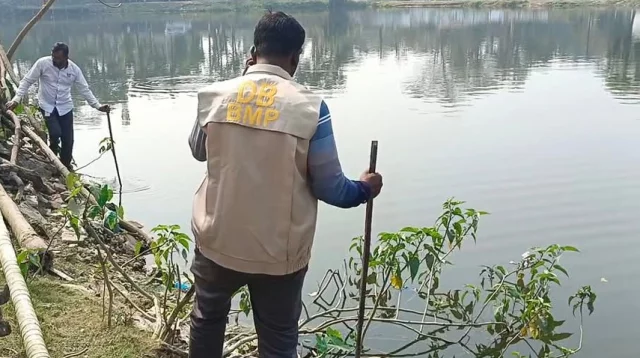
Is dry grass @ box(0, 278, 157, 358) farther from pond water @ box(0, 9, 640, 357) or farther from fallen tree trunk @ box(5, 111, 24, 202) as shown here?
pond water @ box(0, 9, 640, 357)

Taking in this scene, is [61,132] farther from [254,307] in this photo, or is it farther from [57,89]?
[254,307]

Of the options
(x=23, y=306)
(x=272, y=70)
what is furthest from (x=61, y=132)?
(x=272, y=70)

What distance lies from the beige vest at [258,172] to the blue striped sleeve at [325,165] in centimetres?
3

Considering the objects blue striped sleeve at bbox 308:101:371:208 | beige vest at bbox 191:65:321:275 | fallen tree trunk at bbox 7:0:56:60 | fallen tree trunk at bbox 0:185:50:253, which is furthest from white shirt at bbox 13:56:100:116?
blue striped sleeve at bbox 308:101:371:208

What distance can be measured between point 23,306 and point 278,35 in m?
1.49

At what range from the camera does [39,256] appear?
146 inches

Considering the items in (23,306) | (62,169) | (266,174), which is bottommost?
(62,169)

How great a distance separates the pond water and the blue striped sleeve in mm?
2961

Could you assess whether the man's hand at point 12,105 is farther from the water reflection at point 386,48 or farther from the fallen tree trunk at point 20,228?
the water reflection at point 386,48

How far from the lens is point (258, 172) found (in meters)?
2.21

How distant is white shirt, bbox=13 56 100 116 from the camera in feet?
21.7

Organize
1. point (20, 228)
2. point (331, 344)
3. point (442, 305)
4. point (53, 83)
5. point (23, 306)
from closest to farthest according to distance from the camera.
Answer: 1. point (23, 306)
2. point (331, 344)
3. point (20, 228)
4. point (442, 305)
5. point (53, 83)

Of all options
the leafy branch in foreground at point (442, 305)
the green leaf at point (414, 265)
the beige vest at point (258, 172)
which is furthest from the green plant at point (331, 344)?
the beige vest at point (258, 172)

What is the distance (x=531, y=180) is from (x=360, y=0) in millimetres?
45488
